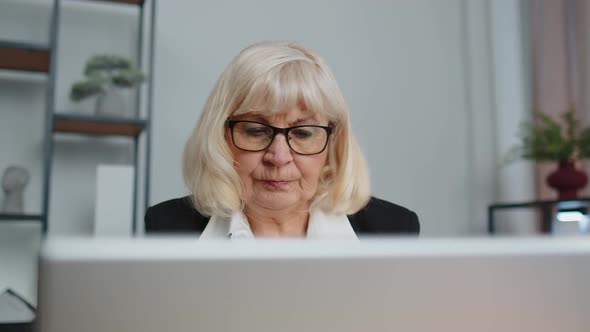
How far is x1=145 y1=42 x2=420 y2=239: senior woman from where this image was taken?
4.22 feet

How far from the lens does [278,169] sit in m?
1.32

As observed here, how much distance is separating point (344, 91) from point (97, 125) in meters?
1.15

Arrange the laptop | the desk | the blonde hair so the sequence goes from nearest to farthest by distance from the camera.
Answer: the laptop, the blonde hair, the desk

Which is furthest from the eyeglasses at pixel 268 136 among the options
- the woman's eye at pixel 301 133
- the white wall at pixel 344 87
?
the white wall at pixel 344 87

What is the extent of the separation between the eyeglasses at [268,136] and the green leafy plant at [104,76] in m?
1.16

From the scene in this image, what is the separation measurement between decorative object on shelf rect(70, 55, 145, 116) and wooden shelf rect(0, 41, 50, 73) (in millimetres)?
151

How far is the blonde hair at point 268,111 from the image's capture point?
4.18 ft

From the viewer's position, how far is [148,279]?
34 cm

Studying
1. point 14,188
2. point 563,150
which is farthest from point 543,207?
point 14,188

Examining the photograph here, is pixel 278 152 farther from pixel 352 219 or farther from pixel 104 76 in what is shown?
pixel 104 76

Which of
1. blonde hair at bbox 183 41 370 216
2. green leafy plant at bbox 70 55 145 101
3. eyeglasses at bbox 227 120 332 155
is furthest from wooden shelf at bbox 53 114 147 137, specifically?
eyeglasses at bbox 227 120 332 155

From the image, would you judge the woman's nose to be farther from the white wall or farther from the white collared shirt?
the white wall

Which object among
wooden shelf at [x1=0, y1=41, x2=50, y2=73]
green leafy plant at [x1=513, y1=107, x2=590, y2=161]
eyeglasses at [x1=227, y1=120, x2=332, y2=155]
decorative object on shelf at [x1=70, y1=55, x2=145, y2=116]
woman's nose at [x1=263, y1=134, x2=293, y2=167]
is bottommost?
woman's nose at [x1=263, y1=134, x2=293, y2=167]

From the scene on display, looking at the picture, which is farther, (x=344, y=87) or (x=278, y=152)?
(x=344, y=87)
